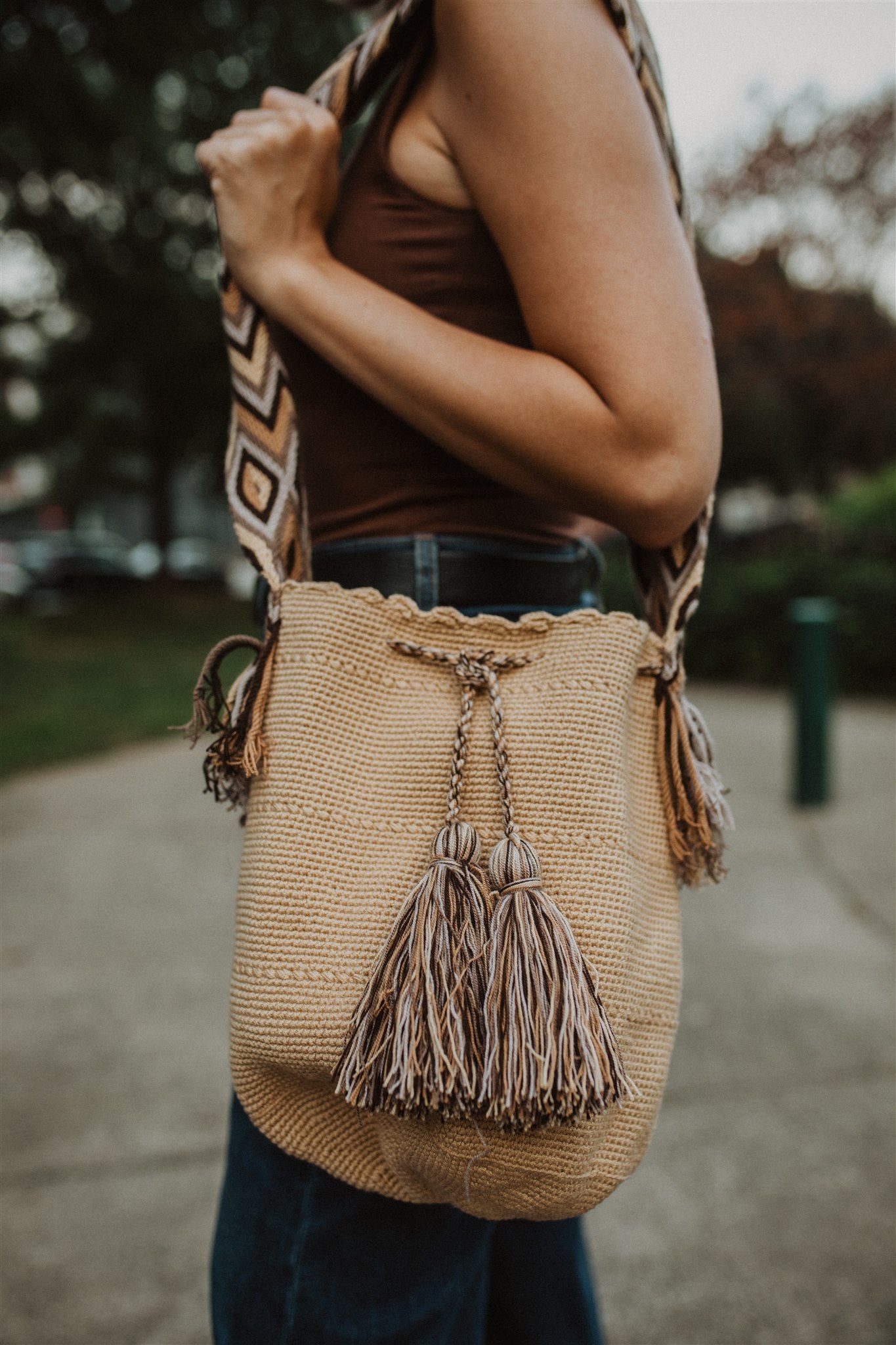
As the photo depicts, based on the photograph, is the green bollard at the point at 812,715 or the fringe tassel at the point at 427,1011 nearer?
the fringe tassel at the point at 427,1011

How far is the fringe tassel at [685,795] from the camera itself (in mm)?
977

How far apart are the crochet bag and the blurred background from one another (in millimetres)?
1305

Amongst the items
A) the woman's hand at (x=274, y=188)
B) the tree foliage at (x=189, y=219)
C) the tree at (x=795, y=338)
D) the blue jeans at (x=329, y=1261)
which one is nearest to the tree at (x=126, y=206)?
the tree foliage at (x=189, y=219)

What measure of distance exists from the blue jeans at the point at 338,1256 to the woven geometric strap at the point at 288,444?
0.09 m

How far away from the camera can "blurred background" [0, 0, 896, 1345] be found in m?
2.07

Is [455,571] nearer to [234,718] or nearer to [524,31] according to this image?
[234,718]

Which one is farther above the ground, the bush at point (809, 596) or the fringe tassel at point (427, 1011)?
the bush at point (809, 596)

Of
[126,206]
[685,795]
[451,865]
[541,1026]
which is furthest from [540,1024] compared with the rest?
[126,206]

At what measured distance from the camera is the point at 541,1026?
0.80 metres

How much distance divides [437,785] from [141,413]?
2400 centimetres

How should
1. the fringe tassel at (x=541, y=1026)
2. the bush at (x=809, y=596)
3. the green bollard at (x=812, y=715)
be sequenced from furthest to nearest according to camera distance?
the bush at (x=809, y=596)
the green bollard at (x=812, y=715)
the fringe tassel at (x=541, y=1026)

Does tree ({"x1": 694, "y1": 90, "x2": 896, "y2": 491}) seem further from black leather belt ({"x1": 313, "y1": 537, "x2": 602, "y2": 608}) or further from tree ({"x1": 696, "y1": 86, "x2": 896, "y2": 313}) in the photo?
black leather belt ({"x1": 313, "y1": 537, "x2": 602, "y2": 608})

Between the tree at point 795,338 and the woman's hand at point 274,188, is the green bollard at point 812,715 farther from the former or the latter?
the tree at point 795,338

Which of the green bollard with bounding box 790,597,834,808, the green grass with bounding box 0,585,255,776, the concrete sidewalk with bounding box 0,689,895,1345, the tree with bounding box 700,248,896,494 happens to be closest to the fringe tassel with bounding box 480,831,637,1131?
the concrete sidewalk with bounding box 0,689,895,1345
